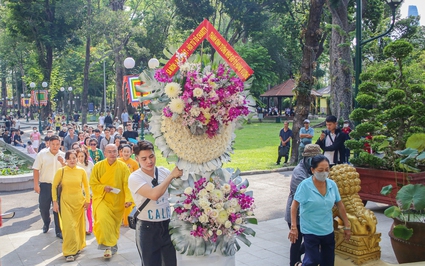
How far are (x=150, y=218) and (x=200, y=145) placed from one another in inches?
36.7

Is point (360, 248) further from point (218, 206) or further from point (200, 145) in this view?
point (200, 145)

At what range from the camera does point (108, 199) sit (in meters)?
6.81

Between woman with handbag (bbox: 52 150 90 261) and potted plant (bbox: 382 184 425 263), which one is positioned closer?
potted plant (bbox: 382 184 425 263)

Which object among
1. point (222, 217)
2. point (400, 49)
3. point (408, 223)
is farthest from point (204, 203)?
point (400, 49)

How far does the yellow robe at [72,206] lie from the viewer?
6.84 meters

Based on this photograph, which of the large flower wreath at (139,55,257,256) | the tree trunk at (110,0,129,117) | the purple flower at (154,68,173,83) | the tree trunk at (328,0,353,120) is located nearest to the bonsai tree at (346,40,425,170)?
the large flower wreath at (139,55,257,256)

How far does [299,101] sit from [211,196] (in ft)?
38.9

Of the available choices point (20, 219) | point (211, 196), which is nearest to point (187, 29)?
point (20, 219)

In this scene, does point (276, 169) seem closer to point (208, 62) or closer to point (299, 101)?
point (299, 101)

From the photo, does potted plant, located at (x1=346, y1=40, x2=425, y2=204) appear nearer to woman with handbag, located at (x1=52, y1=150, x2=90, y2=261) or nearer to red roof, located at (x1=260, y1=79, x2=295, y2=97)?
woman with handbag, located at (x1=52, y1=150, x2=90, y2=261)

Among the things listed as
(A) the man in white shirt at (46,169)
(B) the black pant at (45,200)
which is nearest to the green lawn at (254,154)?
(A) the man in white shirt at (46,169)

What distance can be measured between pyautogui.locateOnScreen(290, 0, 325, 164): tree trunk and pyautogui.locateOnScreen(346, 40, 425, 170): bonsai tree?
609 cm

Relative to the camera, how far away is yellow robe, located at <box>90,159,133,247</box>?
6777mm

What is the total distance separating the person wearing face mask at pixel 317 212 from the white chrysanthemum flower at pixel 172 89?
1791 millimetres
